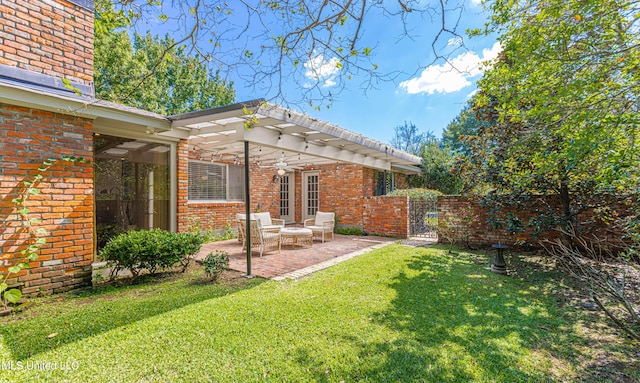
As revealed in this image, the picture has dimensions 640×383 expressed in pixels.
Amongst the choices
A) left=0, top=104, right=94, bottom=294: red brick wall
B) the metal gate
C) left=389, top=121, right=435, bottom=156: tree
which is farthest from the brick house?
left=389, top=121, right=435, bottom=156: tree

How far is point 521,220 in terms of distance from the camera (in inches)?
296

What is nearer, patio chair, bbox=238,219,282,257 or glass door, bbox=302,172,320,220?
patio chair, bbox=238,219,282,257

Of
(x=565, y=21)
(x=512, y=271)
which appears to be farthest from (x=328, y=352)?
(x=565, y=21)

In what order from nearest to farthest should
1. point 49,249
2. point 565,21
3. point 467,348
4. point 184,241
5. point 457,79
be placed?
point 467,348 → point 457,79 → point 565,21 → point 49,249 → point 184,241

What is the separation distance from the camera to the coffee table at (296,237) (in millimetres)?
8070

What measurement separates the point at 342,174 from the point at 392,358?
31.0 feet

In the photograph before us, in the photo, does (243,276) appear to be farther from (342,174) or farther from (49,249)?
(342,174)

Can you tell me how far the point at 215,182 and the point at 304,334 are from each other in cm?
804

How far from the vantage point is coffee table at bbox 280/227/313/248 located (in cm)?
807

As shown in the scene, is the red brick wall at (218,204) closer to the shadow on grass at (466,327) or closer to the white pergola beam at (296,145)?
the white pergola beam at (296,145)

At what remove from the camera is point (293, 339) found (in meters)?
3.07

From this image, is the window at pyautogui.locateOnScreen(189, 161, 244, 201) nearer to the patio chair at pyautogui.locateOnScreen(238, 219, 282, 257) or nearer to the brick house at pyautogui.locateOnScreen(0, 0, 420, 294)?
the brick house at pyautogui.locateOnScreen(0, 0, 420, 294)

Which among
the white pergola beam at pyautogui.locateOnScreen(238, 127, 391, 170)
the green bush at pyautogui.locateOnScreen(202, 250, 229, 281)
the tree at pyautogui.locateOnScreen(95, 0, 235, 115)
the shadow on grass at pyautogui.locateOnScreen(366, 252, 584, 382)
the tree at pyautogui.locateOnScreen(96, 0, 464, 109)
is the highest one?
the tree at pyautogui.locateOnScreen(95, 0, 235, 115)

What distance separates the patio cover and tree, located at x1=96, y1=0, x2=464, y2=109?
506mm
